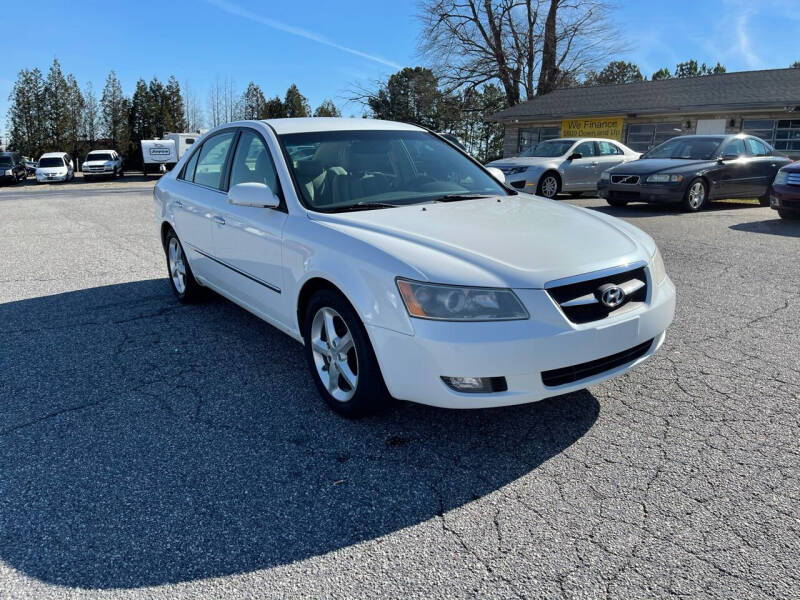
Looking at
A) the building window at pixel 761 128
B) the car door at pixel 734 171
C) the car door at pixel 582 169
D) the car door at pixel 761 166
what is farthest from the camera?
the building window at pixel 761 128

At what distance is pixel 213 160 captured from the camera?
4.89 meters

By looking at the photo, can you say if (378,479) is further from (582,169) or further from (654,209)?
(582,169)

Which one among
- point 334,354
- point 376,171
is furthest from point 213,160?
point 334,354

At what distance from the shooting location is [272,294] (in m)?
3.83

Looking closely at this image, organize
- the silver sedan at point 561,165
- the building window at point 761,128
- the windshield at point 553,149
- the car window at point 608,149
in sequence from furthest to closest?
the building window at point 761,128 < the car window at point 608,149 < the windshield at point 553,149 < the silver sedan at point 561,165

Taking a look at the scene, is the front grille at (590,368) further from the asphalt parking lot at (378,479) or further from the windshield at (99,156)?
the windshield at (99,156)

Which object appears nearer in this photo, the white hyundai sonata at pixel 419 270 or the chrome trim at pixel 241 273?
the white hyundai sonata at pixel 419 270

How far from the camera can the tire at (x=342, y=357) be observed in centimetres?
301

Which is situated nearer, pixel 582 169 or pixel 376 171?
pixel 376 171

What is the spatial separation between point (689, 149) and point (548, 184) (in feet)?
10.5

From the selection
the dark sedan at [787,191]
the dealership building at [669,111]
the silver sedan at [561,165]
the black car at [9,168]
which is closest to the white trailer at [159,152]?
the black car at [9,168]

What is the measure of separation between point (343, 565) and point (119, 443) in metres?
1.52

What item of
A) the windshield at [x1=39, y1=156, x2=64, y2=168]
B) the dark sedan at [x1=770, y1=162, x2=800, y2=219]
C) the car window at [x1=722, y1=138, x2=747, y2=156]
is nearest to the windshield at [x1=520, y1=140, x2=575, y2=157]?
the car window at [x1=722, y1=138, x2=747, y2=156]

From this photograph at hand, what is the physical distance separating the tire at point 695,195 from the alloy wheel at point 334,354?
406 inches
